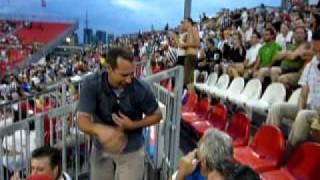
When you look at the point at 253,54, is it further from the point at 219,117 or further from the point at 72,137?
the point at 72,137

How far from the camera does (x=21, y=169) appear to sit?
4.45 metres

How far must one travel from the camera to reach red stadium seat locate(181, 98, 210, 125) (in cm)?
700

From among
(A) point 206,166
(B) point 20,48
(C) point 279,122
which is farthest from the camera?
(B) point 20,48

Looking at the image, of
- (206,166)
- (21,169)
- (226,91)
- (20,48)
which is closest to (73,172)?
(21,169)

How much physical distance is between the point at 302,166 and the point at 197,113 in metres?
3.64

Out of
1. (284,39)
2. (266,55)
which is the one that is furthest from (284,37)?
(266,55)

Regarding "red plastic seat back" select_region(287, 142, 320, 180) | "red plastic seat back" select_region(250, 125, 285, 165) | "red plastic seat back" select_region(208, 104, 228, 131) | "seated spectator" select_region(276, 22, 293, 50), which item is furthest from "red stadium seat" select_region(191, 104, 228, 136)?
"seated spectator" select_region(276, 22, 293, 50)

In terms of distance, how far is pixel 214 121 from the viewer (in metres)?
6.36

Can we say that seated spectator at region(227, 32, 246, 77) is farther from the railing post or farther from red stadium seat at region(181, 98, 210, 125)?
the railing post

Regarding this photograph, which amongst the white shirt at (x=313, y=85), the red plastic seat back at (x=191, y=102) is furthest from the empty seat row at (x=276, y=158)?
the red plastic seat back at (x=191, y=102)

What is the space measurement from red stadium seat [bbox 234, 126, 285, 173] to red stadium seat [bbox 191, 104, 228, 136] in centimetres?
119

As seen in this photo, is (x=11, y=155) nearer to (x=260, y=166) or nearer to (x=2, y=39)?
(x=260, y=166)

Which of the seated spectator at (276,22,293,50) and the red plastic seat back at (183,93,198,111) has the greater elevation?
the seated spectator at (276,22,293,50)

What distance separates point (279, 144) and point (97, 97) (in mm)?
1692
